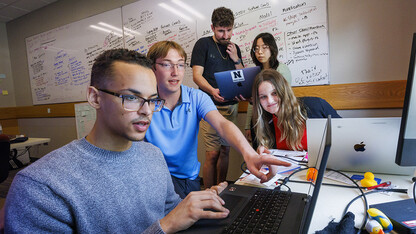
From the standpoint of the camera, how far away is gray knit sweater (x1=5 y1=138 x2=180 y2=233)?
1.82 ft

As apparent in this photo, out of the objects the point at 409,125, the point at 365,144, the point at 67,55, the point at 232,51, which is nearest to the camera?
the point at 409,125

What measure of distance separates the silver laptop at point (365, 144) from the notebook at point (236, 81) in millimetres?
895

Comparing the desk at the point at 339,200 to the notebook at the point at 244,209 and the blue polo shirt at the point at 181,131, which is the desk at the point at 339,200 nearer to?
the notebook at the point at 244,209

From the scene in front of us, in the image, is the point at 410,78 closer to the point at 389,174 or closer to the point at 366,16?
the point at 389,174

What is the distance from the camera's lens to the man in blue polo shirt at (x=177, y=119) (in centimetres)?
125

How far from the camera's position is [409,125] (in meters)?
0.54

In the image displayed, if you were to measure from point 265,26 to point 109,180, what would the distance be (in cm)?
215

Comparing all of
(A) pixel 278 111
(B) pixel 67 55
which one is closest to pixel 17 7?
(B) pixel 67 55

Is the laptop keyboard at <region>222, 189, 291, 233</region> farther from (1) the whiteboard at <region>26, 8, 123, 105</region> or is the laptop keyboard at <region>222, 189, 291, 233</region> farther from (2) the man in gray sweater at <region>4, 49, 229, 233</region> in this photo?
(1) the whiteboard at <region>26, 8, 123, 105</region>

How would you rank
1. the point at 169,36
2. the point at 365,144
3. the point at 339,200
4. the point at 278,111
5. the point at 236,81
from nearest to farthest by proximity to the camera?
1. the point at 339,200
2. the point at 365,144
3. the point at 278,111
4. the point at 236,81
5. the point at 169,36

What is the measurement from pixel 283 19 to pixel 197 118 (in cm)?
150

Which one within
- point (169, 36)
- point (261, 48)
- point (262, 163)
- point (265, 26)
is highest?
point (169, 36)

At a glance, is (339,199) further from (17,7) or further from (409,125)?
(17,7)

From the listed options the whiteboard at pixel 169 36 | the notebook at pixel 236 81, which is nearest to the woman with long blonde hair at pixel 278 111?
the notebook at pixel 236 81
